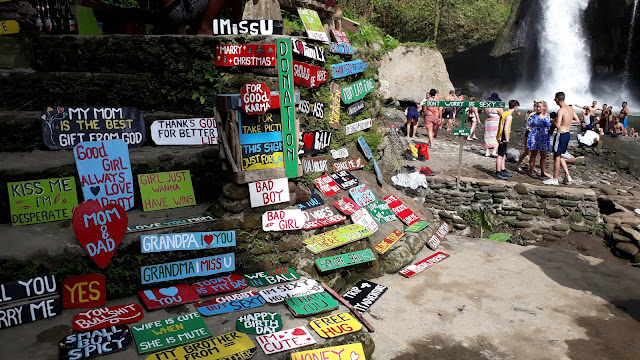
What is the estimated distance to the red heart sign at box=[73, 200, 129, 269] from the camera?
12.7 feet

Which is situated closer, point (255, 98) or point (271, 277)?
point (255, 98)

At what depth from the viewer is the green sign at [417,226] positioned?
273 inches

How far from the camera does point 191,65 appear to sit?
589 centimetres

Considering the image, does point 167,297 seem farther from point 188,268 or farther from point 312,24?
point 312,24

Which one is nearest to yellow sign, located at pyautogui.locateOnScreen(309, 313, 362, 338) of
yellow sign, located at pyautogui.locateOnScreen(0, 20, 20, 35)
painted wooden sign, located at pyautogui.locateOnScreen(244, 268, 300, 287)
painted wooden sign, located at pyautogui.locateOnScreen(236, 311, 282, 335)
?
painted wooden sign, located at pyautogui.locateOnScreen(236, 311, 282, 335)

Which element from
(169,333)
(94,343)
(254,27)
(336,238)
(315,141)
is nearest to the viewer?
(94,343)

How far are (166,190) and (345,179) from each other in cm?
291

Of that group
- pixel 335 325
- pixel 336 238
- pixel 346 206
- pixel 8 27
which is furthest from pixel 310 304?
pixel 8 27

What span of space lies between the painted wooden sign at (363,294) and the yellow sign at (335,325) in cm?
106

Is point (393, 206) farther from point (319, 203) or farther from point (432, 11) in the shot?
point (432, 11)

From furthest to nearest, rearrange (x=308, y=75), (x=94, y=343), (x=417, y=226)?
1. (x=417, y=226)
2. (x=308, y=75)
3. (x=94, y=343)

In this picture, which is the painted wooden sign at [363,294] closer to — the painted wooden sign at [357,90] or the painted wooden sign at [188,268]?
the painted wooden sign at [188,268]

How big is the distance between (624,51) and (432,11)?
1237 centimetres

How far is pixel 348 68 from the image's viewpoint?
7.45m
